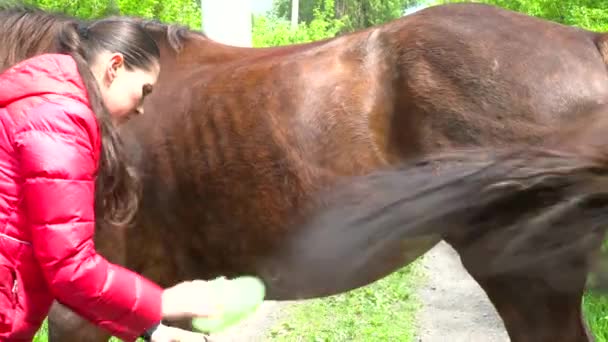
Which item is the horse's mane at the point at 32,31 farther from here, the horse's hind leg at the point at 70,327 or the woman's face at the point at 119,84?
the woman's face at the point at 119,84

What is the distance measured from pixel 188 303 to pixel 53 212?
1.22 feet

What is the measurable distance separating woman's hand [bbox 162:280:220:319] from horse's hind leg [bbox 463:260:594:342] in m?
1.16

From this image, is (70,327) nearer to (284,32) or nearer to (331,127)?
(331,127)

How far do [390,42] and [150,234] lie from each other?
→ 1204 millimetres

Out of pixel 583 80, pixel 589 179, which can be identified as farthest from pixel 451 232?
pixel 583 80

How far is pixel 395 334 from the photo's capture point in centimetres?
464

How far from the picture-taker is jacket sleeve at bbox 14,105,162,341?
59.6 inches

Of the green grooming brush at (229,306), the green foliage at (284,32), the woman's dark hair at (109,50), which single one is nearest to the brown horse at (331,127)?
the green grooming brush at (229,306)

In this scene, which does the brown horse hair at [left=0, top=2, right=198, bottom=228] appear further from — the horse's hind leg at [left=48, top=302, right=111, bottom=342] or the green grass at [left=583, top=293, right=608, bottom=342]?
the green grass at [left=583, top=293, right=608, bottom=342]

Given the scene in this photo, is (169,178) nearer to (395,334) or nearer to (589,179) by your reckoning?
(589,179)

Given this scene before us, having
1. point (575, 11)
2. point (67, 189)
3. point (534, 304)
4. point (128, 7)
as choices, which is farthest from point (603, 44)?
point (575, 11)

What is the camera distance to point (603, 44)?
2.47m

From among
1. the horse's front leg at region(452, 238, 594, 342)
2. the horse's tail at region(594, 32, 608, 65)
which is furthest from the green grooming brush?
the horse's tail at region(594, 32, 608, 65)

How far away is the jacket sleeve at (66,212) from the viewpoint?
4.97ft
